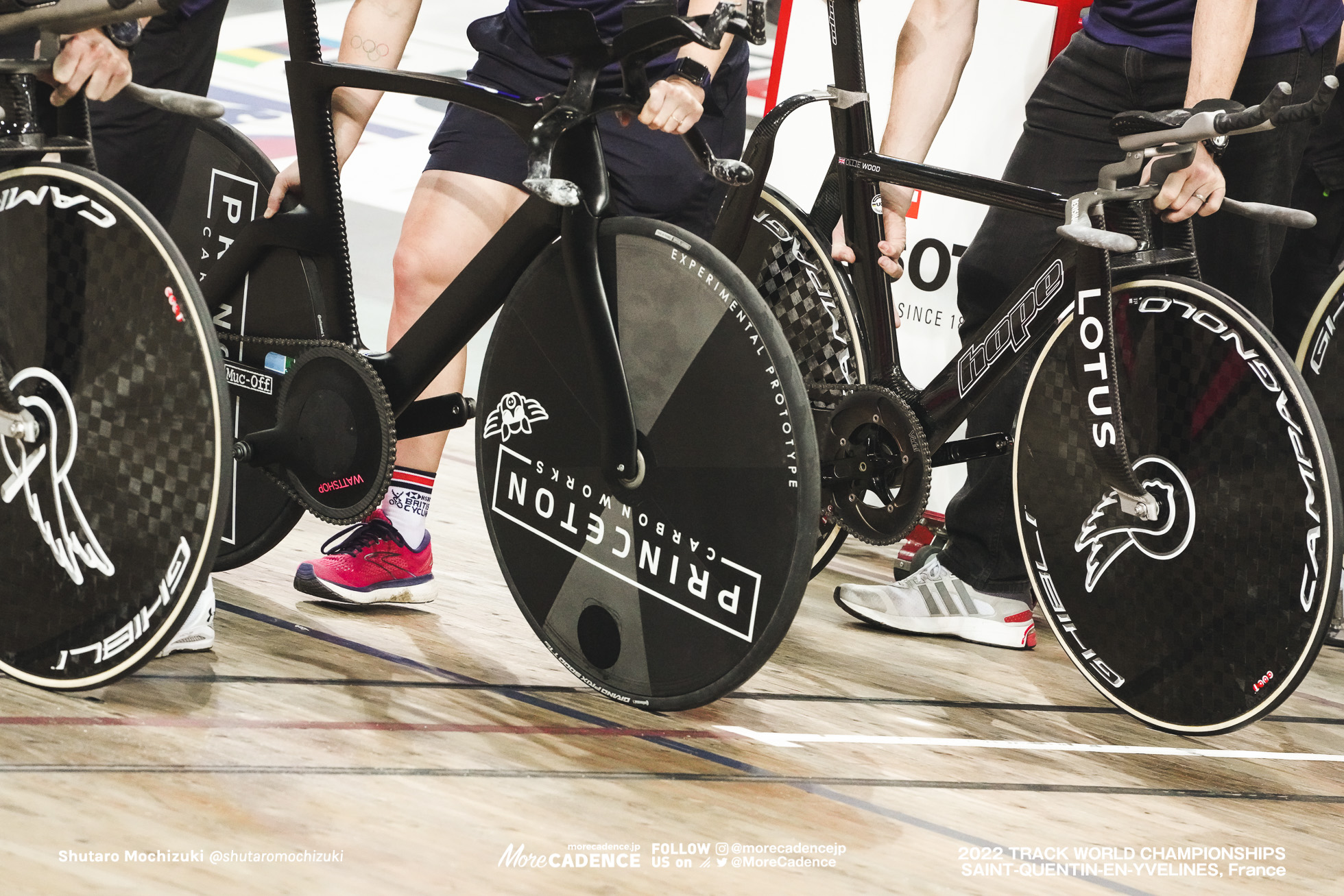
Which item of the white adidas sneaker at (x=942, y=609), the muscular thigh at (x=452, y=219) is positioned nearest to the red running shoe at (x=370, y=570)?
the muscular thigh at (x=452, y=219)

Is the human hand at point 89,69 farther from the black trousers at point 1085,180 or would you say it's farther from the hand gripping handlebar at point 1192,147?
the black trousers at point 1085,180

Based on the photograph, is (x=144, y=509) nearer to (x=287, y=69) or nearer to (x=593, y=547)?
(x=593, y=547)

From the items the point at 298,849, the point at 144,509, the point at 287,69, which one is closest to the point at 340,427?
the point at 144,509

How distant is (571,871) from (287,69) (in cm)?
152

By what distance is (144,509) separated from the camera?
2242 mm

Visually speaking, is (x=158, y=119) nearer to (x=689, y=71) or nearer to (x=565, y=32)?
(x=565, y=32)

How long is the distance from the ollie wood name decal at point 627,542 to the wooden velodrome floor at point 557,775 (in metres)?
0.24

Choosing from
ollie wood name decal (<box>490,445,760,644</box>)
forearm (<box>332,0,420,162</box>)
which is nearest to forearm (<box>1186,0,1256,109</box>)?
ollie wood name decal (<box>490,445,760,644</box>)

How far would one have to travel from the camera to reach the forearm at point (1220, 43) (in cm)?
262

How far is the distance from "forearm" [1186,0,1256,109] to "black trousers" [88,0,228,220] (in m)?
1.76

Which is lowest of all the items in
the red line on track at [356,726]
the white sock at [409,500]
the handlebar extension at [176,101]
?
the red line on track at [356,726]

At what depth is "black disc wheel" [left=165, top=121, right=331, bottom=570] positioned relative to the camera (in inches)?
108

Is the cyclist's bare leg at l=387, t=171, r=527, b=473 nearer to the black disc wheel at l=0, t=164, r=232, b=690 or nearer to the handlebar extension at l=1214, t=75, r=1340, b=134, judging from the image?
the black disc wheel at l=0, t=164, r=232, b=690

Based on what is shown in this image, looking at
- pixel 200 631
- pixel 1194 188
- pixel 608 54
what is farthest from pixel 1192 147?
pixel 200 631
